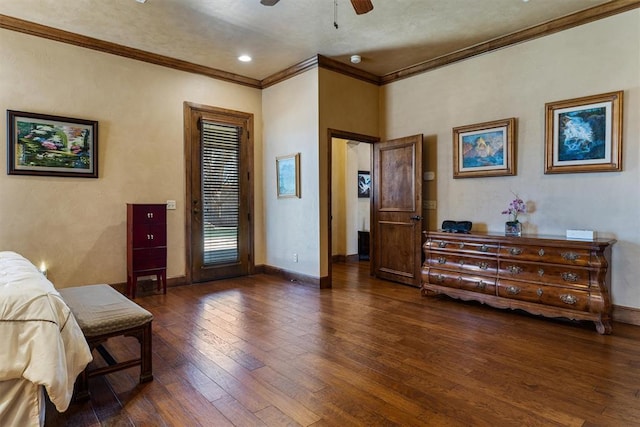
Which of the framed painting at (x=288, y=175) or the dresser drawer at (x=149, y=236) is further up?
the framed painting at (x=288, y=175)

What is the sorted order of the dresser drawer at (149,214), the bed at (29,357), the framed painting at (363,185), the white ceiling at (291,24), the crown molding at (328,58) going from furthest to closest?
the framed painting at (363,185)
the dresser drawer at (149,214)
the crown molding at (328,58)
the white ceiling at (291,24)
the bed at (29,357)

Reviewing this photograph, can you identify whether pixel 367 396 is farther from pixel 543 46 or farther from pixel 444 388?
pixel 543 46

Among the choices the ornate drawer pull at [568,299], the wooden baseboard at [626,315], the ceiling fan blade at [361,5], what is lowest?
the wooden baseboard at [626,315]

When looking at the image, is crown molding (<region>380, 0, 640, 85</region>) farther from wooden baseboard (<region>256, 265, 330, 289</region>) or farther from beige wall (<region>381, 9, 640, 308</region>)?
wooden baseboard (<region>256, 265, 330, 289</region>)

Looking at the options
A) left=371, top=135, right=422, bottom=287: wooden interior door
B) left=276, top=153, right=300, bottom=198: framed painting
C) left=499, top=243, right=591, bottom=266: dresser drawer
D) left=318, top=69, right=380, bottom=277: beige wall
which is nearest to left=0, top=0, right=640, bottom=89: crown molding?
left=318, top=69, right=380, bottom=277: beige wall

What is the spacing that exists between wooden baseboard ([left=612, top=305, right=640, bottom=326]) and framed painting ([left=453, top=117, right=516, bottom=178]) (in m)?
1.65

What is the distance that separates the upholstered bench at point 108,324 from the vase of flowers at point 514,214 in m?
3.52

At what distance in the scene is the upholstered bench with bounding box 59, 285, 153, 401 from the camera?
6.73 feet

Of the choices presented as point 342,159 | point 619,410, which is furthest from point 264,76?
point 619,410

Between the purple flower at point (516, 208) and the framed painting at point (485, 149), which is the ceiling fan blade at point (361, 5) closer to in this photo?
the framed painting at point (485, 149)

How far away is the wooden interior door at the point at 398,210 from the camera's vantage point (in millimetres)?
4770

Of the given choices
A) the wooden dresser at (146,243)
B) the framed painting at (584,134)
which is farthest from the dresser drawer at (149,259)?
the framed painting at (584,134)

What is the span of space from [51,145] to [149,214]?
124 centimetres

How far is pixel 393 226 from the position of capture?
5105mm
